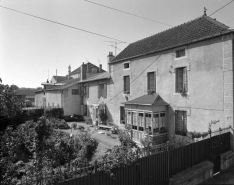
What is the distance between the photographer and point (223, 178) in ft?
26.9

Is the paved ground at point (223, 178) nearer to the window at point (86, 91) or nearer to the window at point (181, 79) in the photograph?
the window at point (181, 79)

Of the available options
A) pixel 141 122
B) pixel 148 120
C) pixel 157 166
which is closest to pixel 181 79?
pixel 148 120

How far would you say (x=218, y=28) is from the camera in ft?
36.7

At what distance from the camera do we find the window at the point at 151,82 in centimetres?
1490

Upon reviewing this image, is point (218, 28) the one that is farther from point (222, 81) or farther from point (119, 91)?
point (119, 91)

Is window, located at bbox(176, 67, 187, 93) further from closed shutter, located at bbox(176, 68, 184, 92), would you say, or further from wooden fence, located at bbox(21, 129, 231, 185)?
wooden fence, located at bbox(21, 129, 231, 185)

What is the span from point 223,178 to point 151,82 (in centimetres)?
896

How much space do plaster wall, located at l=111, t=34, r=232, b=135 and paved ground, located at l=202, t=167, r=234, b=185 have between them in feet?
9.60

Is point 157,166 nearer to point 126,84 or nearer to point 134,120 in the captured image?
point 134,120

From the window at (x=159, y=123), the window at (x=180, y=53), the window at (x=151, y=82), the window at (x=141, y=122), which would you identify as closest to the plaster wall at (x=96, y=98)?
the window at (x=151, y=82)

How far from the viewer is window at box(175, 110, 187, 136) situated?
1264cm

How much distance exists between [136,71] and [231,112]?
28.4 ft

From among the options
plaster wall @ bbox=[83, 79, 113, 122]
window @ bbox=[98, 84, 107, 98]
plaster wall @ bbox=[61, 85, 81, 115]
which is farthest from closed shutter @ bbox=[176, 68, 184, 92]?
plaster wall @ bbox=[61, 85, 81, 115]

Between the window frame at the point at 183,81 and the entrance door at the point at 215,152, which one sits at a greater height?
the window frame at the point at 183,81
